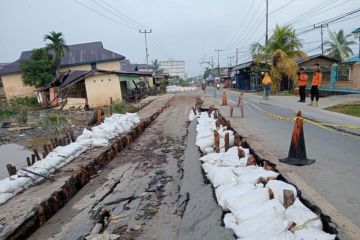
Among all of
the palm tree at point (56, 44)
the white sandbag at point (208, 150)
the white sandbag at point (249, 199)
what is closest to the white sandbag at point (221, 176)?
the white sandbag at point (249, 199)

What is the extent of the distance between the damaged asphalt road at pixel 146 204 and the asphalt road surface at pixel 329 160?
1377mm

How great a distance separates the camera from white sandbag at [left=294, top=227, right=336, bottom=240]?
269 centimetres

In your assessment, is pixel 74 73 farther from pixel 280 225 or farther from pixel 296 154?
pixel 280 225

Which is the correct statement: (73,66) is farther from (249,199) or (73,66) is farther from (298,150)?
(249,199)

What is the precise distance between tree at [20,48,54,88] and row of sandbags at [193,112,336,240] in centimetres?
3365

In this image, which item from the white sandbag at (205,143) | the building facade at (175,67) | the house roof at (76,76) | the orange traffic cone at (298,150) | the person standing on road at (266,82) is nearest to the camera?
the orange traffic cone at (298,150)

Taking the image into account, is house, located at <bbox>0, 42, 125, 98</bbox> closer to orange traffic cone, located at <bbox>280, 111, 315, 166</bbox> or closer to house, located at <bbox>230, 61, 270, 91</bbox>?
house, located at <bbox>230, 61, 270, 91</bbox>

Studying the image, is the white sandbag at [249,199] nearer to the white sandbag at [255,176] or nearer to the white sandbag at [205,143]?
the white sandbag at [255,176]

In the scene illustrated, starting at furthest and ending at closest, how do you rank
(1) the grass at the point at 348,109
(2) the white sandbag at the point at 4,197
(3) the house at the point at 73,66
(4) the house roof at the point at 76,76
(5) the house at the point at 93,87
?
1. (3) the house at the point at 73,66
2. (5) the house at the point at 93,87
3. (4) the house roof at the point at 76,76
4. (1) the grass at the point at 348,109
5. (2) the white sandbag at the point at 4,197

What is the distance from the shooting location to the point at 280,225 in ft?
9.66

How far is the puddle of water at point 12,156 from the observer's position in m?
9.78

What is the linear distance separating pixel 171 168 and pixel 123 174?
3.35ft

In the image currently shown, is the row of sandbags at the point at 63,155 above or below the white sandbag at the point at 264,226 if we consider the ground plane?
below

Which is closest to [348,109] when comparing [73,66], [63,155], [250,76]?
[63,155]
